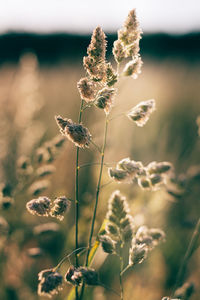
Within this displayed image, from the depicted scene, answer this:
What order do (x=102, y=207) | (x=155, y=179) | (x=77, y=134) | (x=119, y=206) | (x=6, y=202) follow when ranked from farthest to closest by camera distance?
(x=102, y=207) → (x=6, y=202) → (x=155, y=179) → (x=119, y=206) → (x=77, y=134)

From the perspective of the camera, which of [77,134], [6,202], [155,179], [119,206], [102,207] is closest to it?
[77,134]

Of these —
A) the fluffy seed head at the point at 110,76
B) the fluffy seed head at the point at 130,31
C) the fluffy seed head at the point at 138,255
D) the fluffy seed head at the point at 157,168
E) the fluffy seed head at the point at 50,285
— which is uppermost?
the fluffy seed head at the point at 130,31

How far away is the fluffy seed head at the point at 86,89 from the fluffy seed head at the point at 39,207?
0.39m

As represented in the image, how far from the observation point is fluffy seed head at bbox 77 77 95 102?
0.99 metres

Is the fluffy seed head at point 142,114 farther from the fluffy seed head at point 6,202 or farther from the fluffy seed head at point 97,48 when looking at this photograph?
the fluffy seed head at point 6,202

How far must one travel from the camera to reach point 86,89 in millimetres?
994

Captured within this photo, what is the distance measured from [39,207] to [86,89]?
1.43ft

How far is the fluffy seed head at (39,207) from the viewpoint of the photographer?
98 cm

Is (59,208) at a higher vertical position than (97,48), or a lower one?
lower

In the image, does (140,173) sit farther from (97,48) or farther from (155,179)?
(97,48)

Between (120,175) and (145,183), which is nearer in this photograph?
(120,175)

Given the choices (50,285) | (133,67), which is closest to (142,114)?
(133,67)

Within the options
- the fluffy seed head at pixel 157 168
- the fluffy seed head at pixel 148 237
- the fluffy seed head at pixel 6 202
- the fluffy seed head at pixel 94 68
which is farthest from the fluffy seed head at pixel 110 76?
the fluffy seed head at pixel 6 202

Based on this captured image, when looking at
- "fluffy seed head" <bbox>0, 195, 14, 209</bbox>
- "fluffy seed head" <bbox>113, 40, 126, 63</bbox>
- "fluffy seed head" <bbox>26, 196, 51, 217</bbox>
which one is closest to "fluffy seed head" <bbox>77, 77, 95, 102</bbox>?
"fluffy seed head" <bbox>113, 40, 126, 63</bbox>
